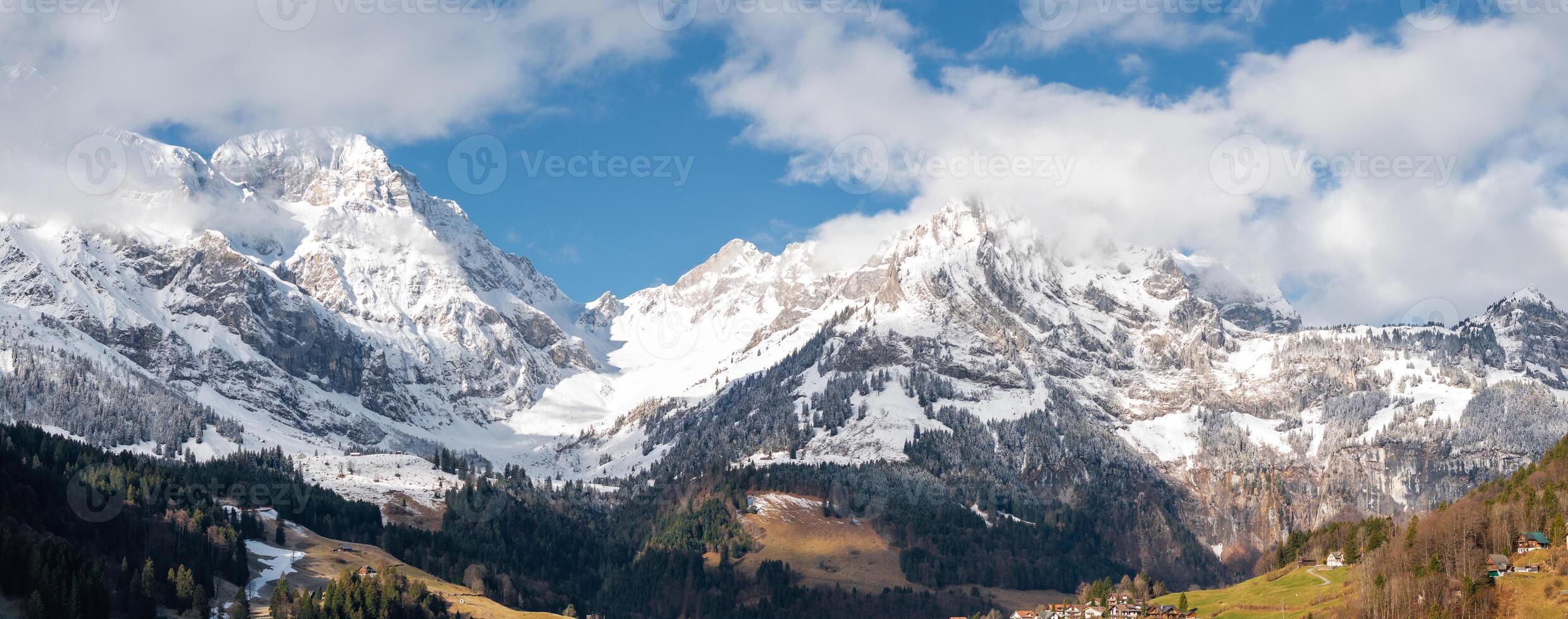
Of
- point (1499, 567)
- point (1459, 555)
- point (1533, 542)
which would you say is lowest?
point (1499, 567)

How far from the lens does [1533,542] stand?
17812cm

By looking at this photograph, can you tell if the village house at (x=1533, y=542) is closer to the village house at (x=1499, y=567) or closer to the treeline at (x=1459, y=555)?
the treeline at (x=1459, y=555)

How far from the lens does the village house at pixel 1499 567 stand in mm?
174500

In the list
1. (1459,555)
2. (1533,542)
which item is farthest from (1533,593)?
(1459,555)

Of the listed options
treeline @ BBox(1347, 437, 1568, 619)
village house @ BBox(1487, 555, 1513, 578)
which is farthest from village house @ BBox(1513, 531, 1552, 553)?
village house @ BBox(1487, 555, 1513, 578)

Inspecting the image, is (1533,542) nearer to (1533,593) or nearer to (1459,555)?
(1459,555)

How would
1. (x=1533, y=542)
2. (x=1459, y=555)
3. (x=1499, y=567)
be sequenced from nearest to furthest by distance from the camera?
(x=1499, y=567) < (x=1533, y=542) < (x=1459, y=555)

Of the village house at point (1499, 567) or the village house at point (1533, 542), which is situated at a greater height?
the village house at point (1533, 542)

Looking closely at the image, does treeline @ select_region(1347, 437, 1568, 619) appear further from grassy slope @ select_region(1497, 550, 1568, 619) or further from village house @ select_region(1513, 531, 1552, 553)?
grassy slope @ select_region(1497, 550, 1568, 619)

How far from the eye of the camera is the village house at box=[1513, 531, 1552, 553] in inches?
6964

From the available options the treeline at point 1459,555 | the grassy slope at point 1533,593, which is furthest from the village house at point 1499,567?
the treeline at point 1459,555

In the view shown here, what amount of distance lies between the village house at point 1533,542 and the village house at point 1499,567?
13.1 ft

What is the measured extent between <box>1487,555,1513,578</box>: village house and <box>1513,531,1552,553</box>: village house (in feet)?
13.1

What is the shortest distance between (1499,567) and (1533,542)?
7156mm
